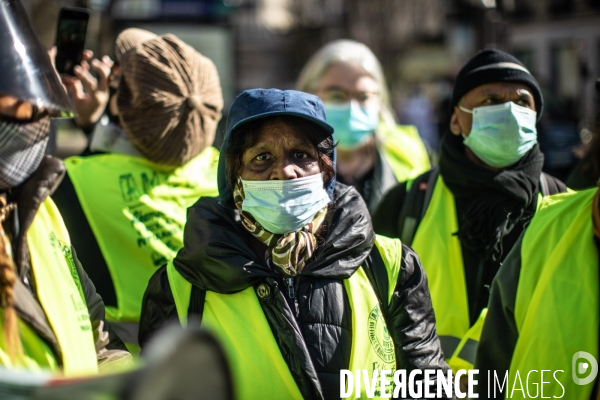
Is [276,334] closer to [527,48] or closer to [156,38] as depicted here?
[156,38]

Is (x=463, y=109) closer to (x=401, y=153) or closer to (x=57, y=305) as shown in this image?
(x=401, y=153)

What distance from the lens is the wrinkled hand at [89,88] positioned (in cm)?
409

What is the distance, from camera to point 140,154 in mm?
3893

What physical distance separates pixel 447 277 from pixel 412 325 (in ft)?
2.97

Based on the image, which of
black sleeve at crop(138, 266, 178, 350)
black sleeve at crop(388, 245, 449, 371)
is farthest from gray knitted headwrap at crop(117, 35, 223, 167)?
black sleeve at crop(388, 245, 449, 371)

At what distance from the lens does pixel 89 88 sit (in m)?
4.31

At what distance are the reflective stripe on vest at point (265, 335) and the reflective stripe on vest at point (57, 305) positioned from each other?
390mm

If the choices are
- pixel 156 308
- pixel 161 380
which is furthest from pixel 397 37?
pixel 161 380

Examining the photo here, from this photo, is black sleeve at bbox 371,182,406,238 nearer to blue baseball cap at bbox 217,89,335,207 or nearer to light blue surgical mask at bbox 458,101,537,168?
light blue surgical mask at bbox 458,101,537,168

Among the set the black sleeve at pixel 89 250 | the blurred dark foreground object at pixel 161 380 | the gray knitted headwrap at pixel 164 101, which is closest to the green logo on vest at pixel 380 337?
the blurred dark foreground object at pixel 161 380

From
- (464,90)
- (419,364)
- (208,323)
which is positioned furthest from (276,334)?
(464,90)

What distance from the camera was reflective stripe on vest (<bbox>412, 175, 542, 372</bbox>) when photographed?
3.40 meters

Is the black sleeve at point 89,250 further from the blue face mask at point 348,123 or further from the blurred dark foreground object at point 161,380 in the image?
the blue face mask at point 348,123

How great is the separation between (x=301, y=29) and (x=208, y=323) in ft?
82.6
